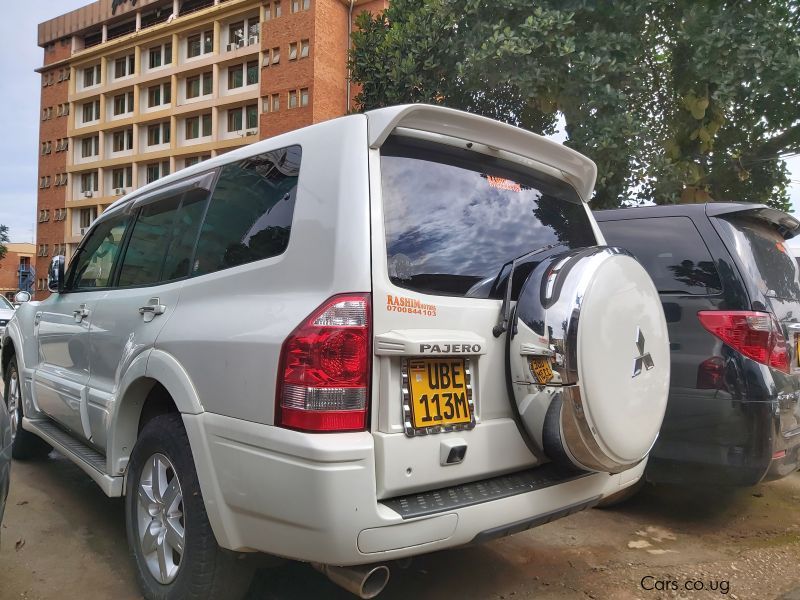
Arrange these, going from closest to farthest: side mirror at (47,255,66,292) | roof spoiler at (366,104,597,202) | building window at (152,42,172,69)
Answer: roof spoiler at (366,104,597,202)
side mirror at (47,255,66,292)
building window at (152,42,172,69)

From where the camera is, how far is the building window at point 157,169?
1528 inches

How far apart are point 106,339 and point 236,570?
1547 mm

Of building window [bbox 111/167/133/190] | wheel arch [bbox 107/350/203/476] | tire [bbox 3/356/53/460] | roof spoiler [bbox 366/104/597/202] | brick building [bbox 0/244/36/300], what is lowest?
tire [bbox 3/356/53/460]

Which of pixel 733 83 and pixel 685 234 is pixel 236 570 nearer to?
pixel 685 234

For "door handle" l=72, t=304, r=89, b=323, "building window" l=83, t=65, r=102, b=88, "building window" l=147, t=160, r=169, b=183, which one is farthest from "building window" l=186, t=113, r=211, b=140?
"door handle" l=72, t=304, r=89, b=323

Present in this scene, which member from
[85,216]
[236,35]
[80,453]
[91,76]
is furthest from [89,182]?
[80,453]

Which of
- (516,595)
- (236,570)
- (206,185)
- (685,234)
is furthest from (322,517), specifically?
(685,234)

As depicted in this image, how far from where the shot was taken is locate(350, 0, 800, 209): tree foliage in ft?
28.4

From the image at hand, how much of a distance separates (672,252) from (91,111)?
48.8 meters

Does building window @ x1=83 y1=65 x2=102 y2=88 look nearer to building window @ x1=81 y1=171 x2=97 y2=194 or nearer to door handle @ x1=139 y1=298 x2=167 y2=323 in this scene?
building window @ x1=81 y1=171 x2=97 y2=194

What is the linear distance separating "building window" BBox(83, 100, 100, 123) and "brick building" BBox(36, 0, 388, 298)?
0.45ft

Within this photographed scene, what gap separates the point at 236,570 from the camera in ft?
7.34

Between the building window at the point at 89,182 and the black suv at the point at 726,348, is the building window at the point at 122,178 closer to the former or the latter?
the building window at the point at 89,182

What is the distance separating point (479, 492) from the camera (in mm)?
2182
